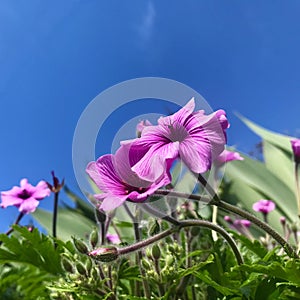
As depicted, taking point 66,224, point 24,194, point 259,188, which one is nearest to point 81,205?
point 66,224

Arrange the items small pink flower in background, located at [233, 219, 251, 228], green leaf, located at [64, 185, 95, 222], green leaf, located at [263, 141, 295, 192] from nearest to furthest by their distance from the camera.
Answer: small pink flower in background, located at [233, 219, 251, 228] < green leaf, located at [263, 141, 295, 192] < green leaf, located at [64, 185, 95, 222]

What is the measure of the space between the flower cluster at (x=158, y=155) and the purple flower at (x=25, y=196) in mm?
848

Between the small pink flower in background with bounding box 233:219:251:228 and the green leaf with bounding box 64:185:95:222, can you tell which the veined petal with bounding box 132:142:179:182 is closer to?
the small pink flower in background with bounding box 233:219:251:228

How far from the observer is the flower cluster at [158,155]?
0.57 m

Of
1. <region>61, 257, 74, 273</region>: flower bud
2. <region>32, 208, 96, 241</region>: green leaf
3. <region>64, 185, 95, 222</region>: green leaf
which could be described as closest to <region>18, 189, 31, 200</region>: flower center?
<region>61, 257, 74, 273</region>: flower bud

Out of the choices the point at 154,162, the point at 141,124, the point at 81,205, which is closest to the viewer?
the point at 154,162

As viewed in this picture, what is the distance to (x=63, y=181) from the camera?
1.28m

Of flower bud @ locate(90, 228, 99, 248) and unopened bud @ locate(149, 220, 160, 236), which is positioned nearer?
unopened bud @ locate(149, 220, 160, 236)

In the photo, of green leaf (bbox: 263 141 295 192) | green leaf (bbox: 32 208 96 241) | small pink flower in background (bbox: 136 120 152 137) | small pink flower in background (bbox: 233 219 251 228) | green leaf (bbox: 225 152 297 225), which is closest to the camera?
small pink flower in background (bbox: 136 120 152 137)

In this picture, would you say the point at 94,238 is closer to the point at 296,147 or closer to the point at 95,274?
the point at 95,274

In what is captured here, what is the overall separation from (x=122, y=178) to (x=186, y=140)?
0.09m

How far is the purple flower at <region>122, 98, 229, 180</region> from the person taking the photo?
1.88 feet

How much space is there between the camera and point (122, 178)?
0.62 metres

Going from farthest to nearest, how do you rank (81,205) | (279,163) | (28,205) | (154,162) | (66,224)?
1. (81,205)
2. (279,163)
3. (66,224)
4. (28,205)
5. (154,162)
